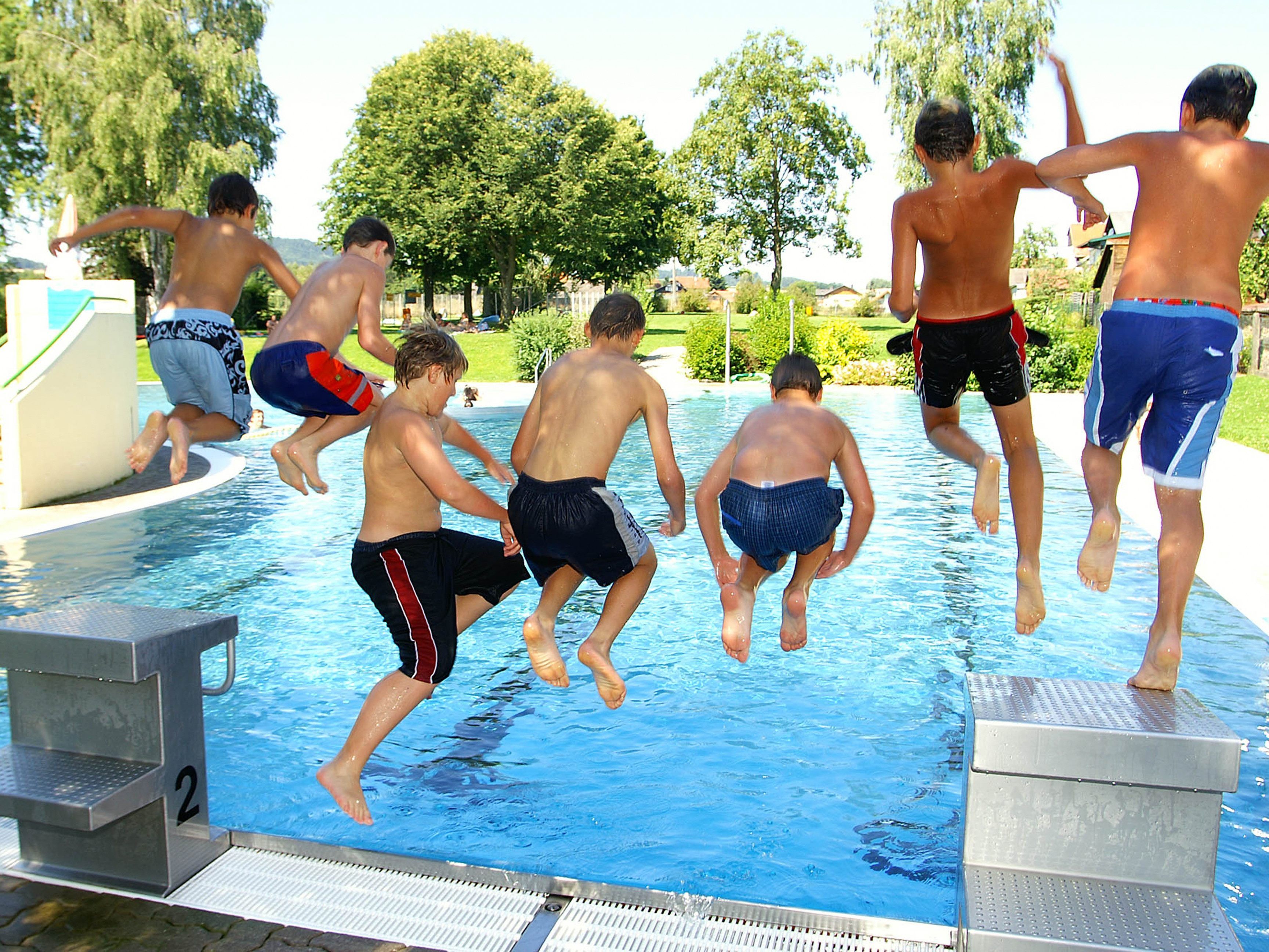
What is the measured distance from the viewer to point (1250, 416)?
17.4 meters

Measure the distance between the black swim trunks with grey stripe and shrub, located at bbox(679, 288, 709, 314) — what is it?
215 ft

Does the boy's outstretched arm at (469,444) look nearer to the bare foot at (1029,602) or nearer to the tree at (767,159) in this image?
the bare foot at (1029,602)

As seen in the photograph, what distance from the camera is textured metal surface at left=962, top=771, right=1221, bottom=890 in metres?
2.93

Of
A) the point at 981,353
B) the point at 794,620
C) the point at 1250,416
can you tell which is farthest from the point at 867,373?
the point at 794,620

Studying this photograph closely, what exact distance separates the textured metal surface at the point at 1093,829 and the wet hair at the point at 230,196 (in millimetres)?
4479

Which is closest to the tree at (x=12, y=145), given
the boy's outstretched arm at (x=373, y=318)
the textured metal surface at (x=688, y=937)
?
the boy's outstretched arm at (x=373, y=318)

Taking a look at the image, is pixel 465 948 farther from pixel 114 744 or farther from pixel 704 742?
pixel 704 742

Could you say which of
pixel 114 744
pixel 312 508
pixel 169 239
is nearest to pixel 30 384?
pixel 312 508

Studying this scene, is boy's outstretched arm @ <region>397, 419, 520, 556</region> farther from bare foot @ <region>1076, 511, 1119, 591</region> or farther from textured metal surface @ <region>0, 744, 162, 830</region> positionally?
bare foot @ <region>1076, 511, 1119, 591</region>

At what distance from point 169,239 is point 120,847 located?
39.4 metres

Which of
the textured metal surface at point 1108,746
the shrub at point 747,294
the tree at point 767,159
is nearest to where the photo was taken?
the textured metal surface at point 1108,746

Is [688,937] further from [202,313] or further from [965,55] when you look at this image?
[965,55]

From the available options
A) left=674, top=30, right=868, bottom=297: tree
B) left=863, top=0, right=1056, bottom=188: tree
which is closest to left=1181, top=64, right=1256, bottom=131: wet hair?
left=863, top=0, right=1056, bottom=188: tree

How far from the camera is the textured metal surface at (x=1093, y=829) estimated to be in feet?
9.60
